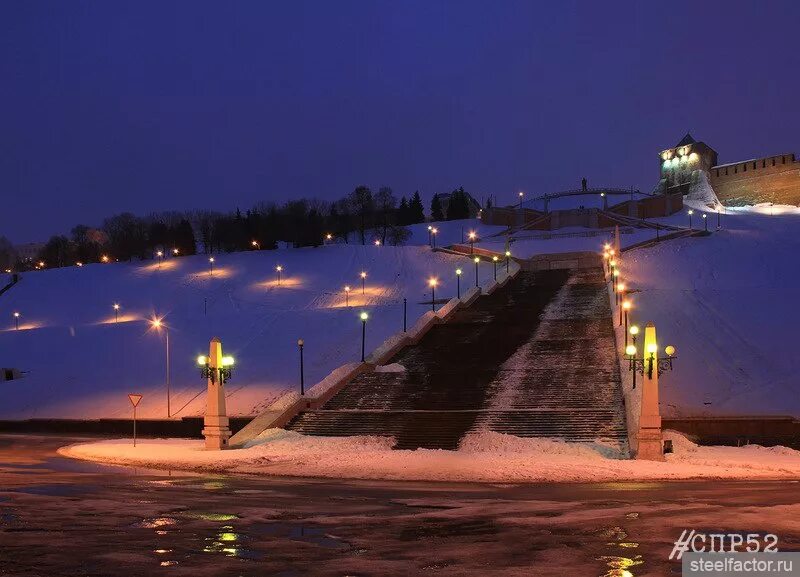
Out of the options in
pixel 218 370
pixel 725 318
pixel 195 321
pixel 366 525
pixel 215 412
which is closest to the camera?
pixel 366 525

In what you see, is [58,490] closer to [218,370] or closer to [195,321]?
[218,370]

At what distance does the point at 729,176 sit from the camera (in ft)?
396

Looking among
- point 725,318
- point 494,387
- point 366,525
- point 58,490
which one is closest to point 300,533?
point 366,525

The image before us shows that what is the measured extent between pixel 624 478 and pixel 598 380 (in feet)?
41.6

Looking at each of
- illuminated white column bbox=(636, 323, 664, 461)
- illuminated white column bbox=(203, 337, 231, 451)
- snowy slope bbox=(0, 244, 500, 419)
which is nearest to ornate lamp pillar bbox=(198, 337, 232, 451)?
illuminated white column bbox=(203, 337, 231, 451)

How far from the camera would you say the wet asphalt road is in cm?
874

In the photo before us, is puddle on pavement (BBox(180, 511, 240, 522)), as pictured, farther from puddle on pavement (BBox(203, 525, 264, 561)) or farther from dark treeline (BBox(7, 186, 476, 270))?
dark treeline (BBox(7, 186, 476, 270))

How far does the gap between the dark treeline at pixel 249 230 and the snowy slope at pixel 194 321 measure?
662 inches

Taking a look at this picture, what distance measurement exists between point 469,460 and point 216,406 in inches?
354

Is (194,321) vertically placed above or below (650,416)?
above

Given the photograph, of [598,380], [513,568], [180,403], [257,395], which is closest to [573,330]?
[598,380]

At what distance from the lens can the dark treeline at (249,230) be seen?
361ft

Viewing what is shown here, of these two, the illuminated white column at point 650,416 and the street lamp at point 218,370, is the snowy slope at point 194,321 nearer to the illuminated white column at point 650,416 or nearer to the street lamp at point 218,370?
the street lamp at point 218,370

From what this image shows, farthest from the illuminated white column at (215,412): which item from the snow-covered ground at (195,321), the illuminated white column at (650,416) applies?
the illuminated white column at (650,416)
